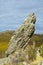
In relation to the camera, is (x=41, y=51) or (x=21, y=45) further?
(x=21, y=45)

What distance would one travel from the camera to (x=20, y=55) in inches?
Result: 827

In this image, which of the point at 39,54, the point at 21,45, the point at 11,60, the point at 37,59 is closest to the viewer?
the point at 11,60

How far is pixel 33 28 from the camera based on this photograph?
34062mm

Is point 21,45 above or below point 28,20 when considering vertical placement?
below

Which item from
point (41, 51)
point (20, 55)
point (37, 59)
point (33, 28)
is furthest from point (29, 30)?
point (20, 55)

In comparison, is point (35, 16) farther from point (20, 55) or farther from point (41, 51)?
point (20, 55)

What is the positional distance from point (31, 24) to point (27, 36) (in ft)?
4.33

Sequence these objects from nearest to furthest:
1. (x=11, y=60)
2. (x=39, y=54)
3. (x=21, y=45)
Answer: (x=11, y=60) → (x=39, y=54) → (x=21, y=45)

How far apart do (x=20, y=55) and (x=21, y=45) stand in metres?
12.0

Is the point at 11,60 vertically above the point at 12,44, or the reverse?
the point at 11,60

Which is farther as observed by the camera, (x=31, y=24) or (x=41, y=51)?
(x=31, y=24)

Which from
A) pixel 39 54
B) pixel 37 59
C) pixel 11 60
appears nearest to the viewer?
pixel 11 60

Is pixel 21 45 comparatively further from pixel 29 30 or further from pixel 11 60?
pixel 11 60

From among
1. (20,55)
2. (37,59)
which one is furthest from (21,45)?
(20,55)
